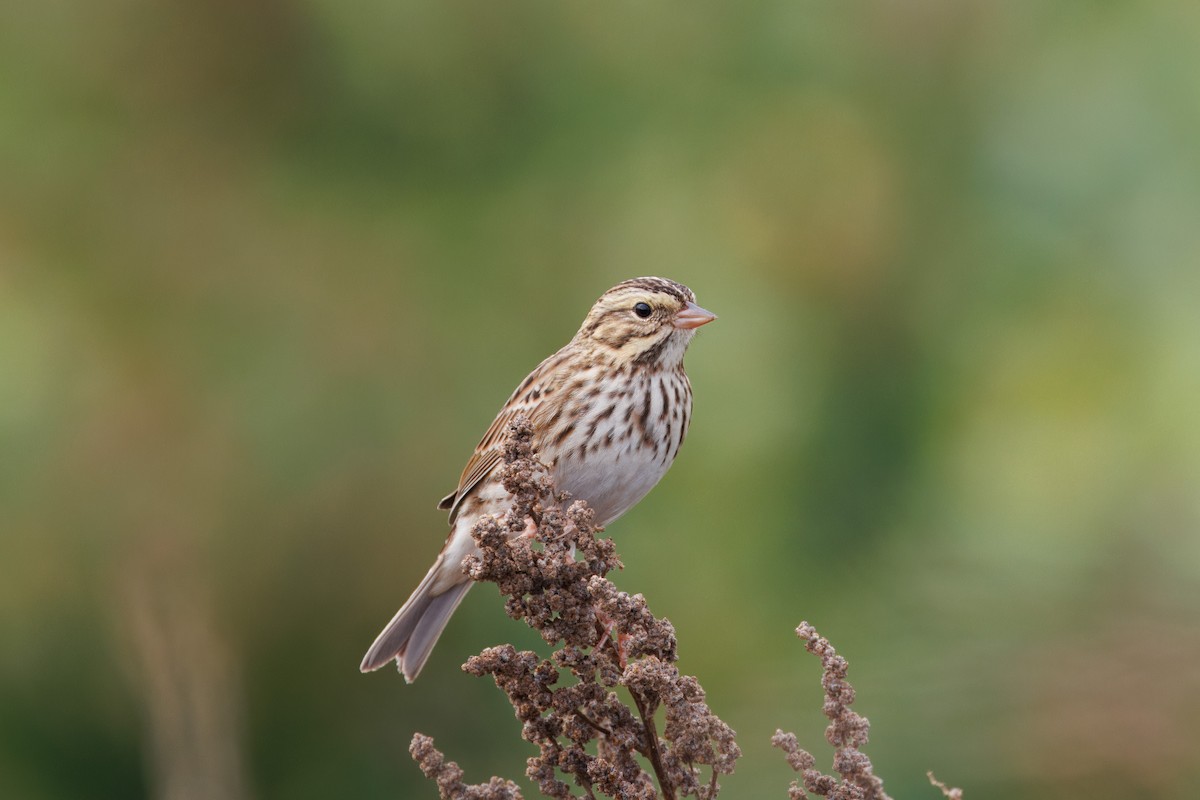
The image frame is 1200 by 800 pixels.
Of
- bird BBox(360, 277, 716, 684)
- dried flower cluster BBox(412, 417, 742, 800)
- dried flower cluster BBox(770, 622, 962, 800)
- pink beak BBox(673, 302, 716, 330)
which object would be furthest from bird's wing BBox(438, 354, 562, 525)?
dried flower cluster BBox(770, 622, 962, 800)

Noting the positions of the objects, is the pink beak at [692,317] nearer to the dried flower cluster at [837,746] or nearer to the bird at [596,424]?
the bird at [596,424]

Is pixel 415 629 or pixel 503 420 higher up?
pixel 503 420

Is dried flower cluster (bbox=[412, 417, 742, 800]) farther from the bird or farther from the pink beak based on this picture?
the pink beak

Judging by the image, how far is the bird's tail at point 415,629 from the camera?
3.87 metres

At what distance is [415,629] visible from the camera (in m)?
3.93

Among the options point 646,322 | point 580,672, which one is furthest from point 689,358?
point 580,672

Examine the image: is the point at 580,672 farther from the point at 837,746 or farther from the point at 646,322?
the point at 646,322

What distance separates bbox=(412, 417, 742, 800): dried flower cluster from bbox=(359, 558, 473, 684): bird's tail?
1.50 metres

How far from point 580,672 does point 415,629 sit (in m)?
1.73

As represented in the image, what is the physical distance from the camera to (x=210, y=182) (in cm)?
472

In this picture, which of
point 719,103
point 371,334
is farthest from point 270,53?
point 719,103

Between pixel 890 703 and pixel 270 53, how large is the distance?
9.11ft

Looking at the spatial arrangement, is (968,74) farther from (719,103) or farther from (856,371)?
(856,371)

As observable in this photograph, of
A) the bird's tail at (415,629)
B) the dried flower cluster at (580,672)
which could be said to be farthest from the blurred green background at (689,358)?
the dried flower cluster at (580,672)
